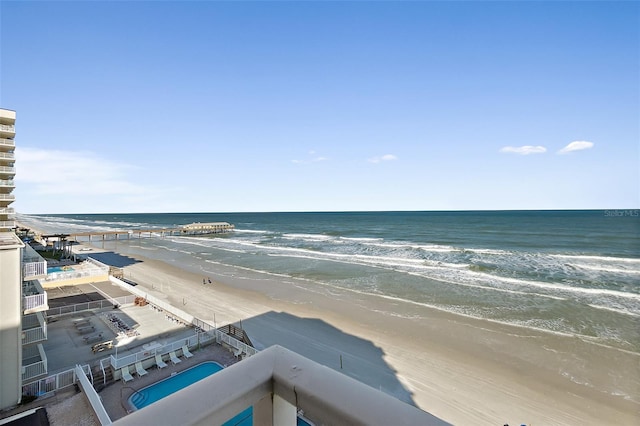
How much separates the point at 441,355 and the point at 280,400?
16724 millimetres

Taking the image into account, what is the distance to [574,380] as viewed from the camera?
1393 cm

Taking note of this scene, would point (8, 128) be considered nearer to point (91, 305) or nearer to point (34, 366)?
point (34, 366)

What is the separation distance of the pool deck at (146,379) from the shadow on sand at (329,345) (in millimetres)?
2450

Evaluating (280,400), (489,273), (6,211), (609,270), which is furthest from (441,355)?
(609,270)

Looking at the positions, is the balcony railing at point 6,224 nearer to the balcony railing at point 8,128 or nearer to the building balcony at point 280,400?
the balcony railing at point 8,128

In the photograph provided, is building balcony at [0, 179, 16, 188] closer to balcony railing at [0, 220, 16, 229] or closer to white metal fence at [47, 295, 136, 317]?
balcony railing at [0, 220, 16, 229]

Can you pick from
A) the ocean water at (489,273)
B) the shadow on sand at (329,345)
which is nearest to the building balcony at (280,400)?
the shadow on sand at (329,345)

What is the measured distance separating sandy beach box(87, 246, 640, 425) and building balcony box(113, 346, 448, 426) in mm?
12436

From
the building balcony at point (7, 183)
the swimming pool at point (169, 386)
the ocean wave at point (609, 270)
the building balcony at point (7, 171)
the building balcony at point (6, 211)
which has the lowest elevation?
the swimming pool at point (169, 386)

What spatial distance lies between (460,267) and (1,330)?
3415cm

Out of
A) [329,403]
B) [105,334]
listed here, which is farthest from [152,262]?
[329,403]

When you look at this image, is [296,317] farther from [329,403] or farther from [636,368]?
[329,403]

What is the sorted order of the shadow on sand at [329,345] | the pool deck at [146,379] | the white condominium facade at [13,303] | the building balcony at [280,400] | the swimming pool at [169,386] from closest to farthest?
the building balcony at [280,400] < the white condominium facade at [13,303] < the pool deck at [146,379] < the swimming pool at [169,386] < the shadow on sand at [329,345]

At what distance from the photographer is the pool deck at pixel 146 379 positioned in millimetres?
10625
